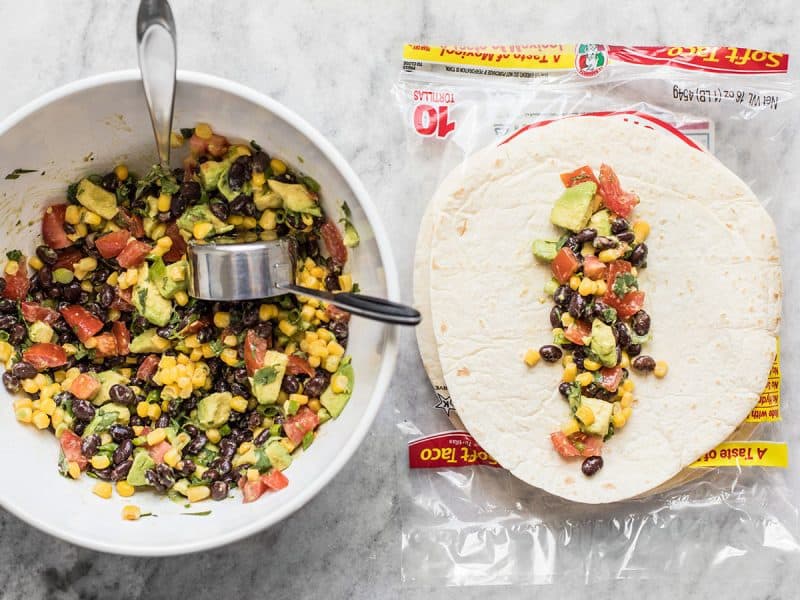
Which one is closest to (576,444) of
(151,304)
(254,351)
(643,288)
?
(643,288)

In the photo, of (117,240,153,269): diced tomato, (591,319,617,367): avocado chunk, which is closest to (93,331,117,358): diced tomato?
(117,240,153,269): diced tomato

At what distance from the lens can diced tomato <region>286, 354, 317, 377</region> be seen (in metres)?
2.71

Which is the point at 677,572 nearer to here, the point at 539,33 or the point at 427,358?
the point at 427,358

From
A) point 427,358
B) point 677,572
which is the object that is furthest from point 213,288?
point 677,572

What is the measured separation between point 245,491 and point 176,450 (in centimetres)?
28

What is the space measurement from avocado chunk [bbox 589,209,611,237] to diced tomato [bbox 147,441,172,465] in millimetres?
1568

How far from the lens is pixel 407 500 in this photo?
→ 3139 millimetres

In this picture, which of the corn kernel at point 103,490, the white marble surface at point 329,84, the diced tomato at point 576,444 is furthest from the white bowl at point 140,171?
the diced tomato at point 576,444

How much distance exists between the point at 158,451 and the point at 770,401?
219 centimetres

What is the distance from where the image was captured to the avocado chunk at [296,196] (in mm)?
2598

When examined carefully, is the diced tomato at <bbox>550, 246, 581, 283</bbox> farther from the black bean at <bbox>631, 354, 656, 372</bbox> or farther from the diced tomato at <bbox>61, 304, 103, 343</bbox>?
the diced tomato at <bbox>61, 304, 103, 343</bbox>

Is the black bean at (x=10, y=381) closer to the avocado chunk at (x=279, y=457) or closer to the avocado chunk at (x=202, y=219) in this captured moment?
the avocado chunk at (x=202, y=219)

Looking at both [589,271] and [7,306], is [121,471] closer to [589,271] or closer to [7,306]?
[7,306]

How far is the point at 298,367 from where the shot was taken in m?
2.72
